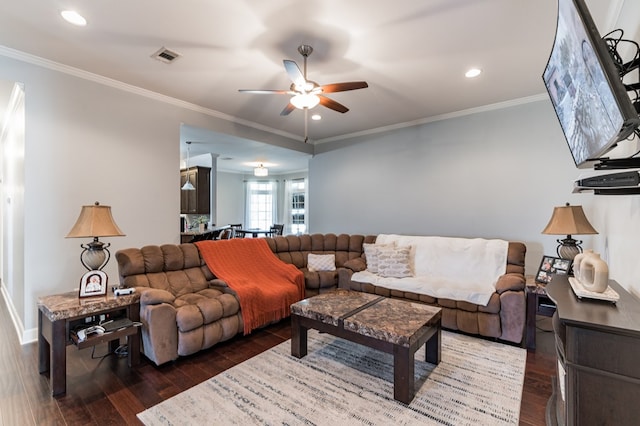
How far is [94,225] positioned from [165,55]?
1.79 m

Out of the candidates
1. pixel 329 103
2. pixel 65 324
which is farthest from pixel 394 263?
pixel 65 324

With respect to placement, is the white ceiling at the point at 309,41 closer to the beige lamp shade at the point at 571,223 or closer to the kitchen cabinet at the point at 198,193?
the beige lamp shade at the point at 571,223

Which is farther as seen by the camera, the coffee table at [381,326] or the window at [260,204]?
the window at [260,204]

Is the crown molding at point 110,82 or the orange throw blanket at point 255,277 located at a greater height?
the crown molding at point 110,82

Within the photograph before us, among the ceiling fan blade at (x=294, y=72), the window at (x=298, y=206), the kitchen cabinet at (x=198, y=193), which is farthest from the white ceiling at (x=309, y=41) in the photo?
the window at (x=298, y=206)

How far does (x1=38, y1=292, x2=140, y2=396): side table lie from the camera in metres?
2.05

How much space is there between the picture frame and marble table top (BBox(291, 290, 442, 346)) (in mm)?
1629

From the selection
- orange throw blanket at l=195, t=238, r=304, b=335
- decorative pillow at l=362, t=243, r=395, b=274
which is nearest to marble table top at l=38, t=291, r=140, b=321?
orange throw blanket at l=195, t=238, r=304, b=335

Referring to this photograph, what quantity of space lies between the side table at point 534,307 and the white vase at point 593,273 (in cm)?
136

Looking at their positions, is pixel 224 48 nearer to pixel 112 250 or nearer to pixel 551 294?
pixel 112 250

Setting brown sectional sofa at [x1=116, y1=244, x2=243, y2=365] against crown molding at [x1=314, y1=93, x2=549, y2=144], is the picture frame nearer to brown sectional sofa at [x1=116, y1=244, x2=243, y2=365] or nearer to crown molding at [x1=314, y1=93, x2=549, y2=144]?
brown sectional sofa at [x1=116, y1=244, x2=243, y2=365]

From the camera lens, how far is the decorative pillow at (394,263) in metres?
3.79

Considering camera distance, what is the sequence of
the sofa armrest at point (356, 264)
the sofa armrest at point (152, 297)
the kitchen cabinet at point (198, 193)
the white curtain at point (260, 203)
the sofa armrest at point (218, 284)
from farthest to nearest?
the white curtain at point (260, 203), the kitchen cabinet at point (198, 193), the sofa armrest at point (356, 264), the sofa armrest at point (218, 284), the sofa armrest at point (152, 297)

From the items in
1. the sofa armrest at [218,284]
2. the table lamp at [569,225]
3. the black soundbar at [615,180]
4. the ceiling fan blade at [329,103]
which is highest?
the ceiling fan blade at [329,103]
